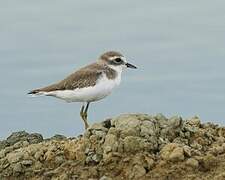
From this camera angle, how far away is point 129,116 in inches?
644

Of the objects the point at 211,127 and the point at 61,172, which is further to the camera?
the point at 211,127

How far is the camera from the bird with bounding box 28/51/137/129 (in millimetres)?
20641

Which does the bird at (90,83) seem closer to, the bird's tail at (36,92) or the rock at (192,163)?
the bird's tail at (36,92)

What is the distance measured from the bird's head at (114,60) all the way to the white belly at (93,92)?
20.8 inches

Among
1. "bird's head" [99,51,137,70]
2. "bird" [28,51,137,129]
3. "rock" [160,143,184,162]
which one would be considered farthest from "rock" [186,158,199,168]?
"bird's head" [99,51,137,70]

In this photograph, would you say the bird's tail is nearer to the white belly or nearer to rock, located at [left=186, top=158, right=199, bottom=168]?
the white belly

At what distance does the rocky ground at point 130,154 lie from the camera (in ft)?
49.1

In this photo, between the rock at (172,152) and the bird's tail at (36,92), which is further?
the bird's tail at (36,92)

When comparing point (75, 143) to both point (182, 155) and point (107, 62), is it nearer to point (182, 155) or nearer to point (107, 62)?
point (182, 155)

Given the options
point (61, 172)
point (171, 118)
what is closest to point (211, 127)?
point (171, 118)

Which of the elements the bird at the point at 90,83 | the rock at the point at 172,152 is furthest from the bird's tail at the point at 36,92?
the rock at the point at 172,152

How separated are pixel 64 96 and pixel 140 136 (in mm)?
5826

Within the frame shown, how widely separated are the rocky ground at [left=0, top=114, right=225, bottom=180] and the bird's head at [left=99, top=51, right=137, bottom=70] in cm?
450

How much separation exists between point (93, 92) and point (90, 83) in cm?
26
